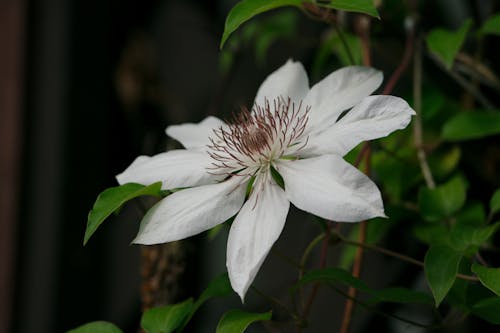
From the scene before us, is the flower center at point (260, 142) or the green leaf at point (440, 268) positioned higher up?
the flower center at point (260, 142)

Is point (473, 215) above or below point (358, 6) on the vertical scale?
below

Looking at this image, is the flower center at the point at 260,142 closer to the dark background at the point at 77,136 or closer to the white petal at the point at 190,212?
the white petal at the point at 190,212

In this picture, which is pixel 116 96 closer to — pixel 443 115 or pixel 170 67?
pixel 170 67

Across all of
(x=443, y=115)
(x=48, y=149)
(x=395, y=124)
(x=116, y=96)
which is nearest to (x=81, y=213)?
(x=48, y=149)

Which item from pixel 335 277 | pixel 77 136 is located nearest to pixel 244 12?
pixel 335 277

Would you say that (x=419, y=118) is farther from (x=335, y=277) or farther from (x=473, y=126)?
(x=335, y=277)

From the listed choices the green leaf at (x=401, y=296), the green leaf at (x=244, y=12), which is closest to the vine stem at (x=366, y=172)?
the green leaf at (x=401, y=296)
